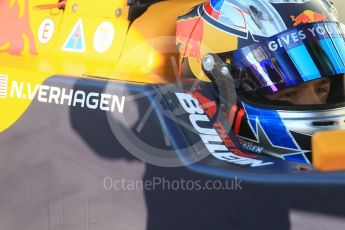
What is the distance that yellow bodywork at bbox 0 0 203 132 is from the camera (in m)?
Answer: 1.78

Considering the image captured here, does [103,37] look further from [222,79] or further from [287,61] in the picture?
[287,61]

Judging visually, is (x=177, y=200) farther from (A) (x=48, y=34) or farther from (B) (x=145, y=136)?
(A) (x=48, y=34)

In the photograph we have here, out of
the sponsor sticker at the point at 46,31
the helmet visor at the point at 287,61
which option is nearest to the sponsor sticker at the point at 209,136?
the helmet visor at the point at 287,61

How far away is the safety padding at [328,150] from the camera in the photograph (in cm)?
110

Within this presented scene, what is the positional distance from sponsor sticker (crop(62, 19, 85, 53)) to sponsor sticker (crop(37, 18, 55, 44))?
100mm

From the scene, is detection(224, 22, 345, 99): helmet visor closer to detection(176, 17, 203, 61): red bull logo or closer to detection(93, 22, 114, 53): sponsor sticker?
detection(176, 17, 203, 61): red bull logo

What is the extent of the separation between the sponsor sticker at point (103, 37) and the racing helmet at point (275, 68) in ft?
0.95

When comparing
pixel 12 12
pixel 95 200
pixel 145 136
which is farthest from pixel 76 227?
pixel 12 12

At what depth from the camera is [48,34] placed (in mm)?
2039

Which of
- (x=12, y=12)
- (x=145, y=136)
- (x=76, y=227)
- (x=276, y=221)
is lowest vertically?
(x=76, y=227)

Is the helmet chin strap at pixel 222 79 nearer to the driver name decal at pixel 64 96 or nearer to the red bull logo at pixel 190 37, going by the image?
the red bull logo at pixel 190 37

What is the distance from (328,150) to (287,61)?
1.63 feet

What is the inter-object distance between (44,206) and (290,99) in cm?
72

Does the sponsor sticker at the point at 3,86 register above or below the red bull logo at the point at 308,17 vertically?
below
